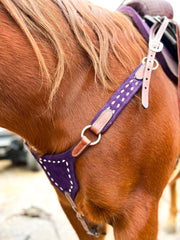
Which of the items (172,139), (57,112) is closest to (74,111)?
(57,112)

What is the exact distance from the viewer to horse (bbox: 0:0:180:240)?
2.74ft

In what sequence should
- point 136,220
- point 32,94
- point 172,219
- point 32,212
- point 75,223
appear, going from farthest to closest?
point 32,212, point 172,219, point 75,223, point 136,220, point 32,94

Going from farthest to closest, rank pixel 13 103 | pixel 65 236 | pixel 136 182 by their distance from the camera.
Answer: pixel 65 236, pixel 136 182, pixel 13 103

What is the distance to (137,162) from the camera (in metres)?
0.94

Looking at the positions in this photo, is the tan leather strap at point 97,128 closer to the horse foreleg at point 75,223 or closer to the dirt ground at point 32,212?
the horse foreleg at point 75,223

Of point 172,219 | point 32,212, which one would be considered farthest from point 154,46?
point 32,212

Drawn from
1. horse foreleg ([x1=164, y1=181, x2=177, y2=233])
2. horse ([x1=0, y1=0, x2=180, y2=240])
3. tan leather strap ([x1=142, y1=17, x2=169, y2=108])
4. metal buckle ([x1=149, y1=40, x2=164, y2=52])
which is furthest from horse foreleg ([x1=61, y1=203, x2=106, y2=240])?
horse foreleg ([x1=164, y1=181, x2=177, y2=233])

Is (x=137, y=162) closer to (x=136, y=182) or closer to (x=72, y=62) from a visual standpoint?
(x=136, y=182)

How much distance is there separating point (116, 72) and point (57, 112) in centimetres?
24

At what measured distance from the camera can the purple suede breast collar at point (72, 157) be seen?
0.90m

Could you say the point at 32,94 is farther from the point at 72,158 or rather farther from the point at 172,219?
the point at 172,219

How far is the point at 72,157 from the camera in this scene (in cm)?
91

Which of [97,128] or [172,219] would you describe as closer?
[97,128]

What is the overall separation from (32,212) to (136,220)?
6.50 feet
